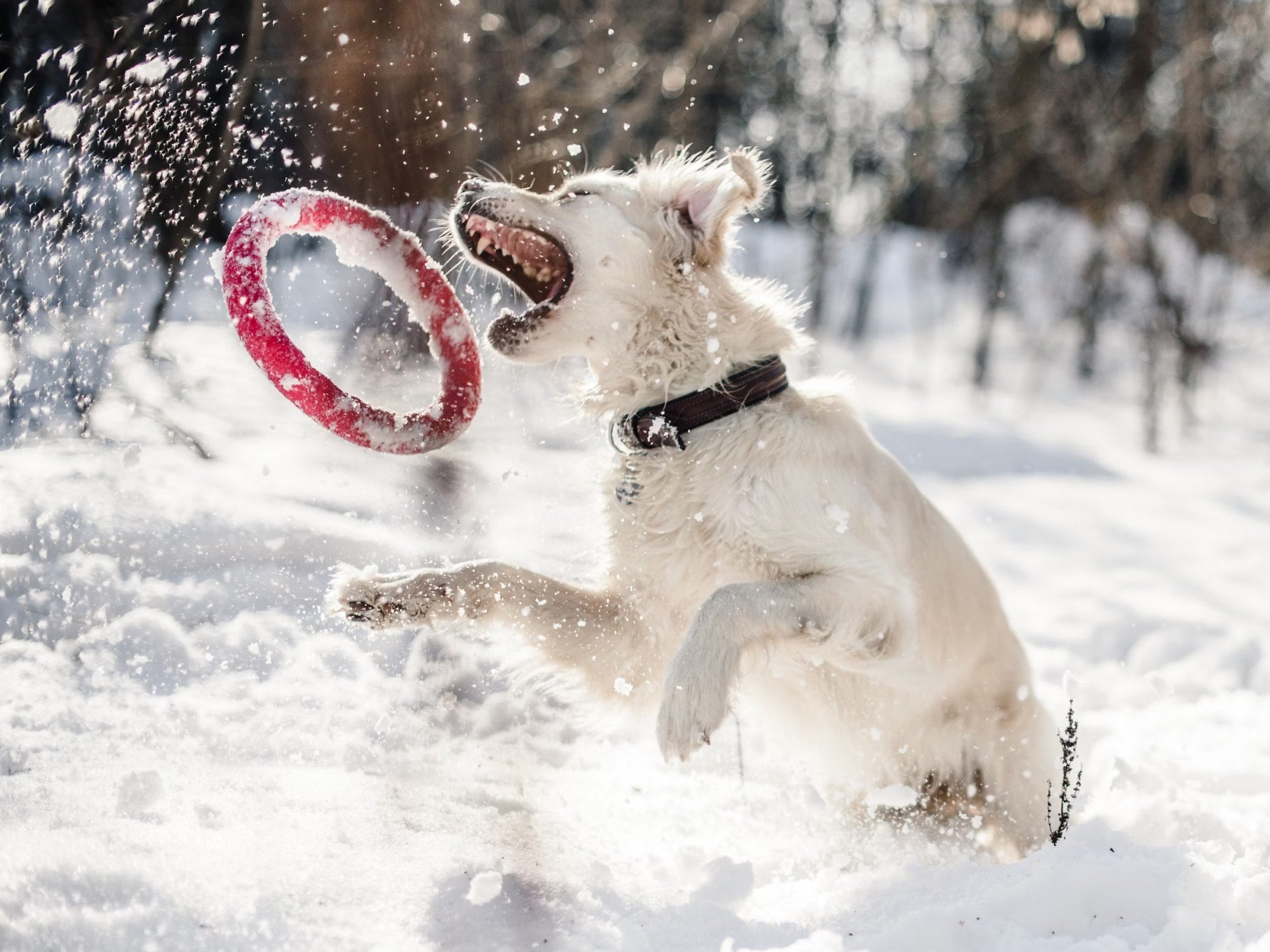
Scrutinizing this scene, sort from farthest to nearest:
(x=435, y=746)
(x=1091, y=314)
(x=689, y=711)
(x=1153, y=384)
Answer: (x=1091, y=314) < (x=1153, y=384) < (x=435, y=746) < (x=689, y=711)

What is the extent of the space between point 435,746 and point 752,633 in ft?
4.06

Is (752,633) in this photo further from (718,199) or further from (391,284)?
(391,284)

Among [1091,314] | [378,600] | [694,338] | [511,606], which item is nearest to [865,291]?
[1091,314]

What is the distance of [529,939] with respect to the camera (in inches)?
90.4

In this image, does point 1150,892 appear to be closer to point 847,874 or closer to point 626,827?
point 847,874

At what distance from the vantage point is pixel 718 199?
3141 millimetres

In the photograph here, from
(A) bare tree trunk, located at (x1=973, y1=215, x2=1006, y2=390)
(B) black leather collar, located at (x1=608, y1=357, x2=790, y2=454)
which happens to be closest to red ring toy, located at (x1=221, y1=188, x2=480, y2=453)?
(B) black leather collar, located at (x1=608, y1=357, x2=790, y2=454)

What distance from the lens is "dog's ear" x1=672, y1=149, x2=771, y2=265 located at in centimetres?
304

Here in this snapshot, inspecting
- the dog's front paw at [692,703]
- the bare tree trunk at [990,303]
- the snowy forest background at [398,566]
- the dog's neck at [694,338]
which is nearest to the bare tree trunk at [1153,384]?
the snowy forest background at [398,566]

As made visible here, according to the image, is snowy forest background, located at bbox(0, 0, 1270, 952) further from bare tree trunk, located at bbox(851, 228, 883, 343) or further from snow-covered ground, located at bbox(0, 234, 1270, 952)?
bare tree trunk, located at bbox(851, 228, 883, 343)

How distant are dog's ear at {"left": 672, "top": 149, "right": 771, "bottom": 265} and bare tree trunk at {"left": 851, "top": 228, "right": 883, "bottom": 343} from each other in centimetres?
1288

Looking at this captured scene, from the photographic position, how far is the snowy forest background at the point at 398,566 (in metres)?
2.37

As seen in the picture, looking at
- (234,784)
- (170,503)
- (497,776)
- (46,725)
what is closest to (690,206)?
(497,776)

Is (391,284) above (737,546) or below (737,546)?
above
